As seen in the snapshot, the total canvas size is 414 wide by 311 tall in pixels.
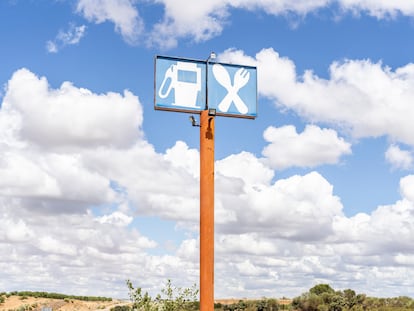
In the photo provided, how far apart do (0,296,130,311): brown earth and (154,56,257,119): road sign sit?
219 feet

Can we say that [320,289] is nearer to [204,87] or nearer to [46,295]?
[46,295]

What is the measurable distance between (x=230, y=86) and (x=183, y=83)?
102 cm

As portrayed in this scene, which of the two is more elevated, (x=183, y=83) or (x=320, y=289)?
(x=183, y=83)

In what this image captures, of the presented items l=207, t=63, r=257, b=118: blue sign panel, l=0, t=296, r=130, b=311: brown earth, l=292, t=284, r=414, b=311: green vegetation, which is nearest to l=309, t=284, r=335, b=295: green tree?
l=292, t=284, r=414, b=311: green vegetation

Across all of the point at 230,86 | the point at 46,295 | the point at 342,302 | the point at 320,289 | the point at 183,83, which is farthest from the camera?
the point at 46,295

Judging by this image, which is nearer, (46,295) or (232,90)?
(232,90)

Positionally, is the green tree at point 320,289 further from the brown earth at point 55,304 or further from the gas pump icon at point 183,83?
the gas pump icon at point 183,83

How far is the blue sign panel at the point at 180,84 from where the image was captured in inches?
530

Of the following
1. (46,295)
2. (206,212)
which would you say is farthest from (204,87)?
(46,295)

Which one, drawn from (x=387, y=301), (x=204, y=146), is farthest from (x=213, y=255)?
(x=387, y=301)

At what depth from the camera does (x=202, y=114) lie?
44.6ft

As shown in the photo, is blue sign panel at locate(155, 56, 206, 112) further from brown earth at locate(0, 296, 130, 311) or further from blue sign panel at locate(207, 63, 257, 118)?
brown earth at locate(0, 296, 130, 311)

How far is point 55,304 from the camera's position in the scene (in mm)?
81875

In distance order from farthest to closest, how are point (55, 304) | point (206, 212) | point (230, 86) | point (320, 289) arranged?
point (55, 304) < point (320, 289) < point (230, 86) < point (206, 212)
